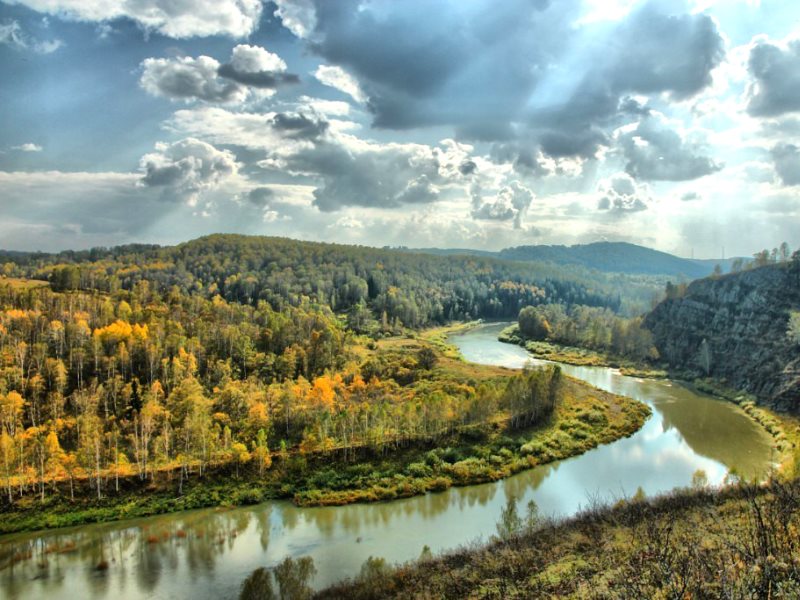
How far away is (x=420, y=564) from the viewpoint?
29.9 m

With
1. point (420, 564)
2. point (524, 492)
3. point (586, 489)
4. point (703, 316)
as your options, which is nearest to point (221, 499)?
point (420, 564)

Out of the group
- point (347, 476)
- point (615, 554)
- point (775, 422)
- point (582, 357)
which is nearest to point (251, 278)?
point (582, 357)

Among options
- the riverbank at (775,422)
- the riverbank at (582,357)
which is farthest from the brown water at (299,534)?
the riverbank at (582,357)

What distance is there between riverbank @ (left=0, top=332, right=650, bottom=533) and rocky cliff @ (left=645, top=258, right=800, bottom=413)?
31671 millimetres

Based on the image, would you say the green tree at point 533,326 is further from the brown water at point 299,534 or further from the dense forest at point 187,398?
the brown water at point 299,534

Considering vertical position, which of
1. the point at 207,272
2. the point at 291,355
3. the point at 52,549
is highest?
the point at 207,272

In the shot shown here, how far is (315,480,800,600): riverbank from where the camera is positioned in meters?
19.7

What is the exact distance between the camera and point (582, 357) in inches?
4525

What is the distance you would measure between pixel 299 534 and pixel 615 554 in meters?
22.2

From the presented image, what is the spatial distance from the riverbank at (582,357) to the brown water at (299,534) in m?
44.3

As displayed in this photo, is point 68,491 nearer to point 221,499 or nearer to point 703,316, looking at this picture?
point 221,499

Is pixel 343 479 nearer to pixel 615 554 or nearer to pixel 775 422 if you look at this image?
pixel 615 554

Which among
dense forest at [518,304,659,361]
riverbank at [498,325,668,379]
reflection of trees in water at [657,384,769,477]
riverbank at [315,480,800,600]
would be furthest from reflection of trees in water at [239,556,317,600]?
dense forest at [518,304,659,361]

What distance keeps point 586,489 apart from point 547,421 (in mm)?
16405
